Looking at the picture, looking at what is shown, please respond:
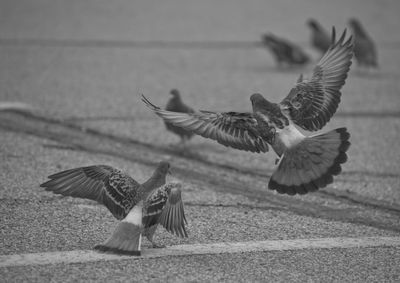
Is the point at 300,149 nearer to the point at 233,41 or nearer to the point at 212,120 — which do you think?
the point at 212,120

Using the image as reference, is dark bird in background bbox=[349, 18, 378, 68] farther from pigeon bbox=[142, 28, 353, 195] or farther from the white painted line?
the white painted line

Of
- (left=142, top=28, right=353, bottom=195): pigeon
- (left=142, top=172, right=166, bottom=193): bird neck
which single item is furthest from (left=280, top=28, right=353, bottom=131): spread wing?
(left=142, top=172, right=166, bottom=193): bird neck

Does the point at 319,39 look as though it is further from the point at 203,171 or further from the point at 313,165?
the point at 313,165

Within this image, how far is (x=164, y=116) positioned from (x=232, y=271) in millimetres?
1678

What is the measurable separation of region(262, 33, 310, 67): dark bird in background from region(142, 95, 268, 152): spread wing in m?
7.09

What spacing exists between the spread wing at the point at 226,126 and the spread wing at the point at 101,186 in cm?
87

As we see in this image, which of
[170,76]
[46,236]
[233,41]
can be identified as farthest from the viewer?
[233,41]

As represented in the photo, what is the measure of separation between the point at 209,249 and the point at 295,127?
140 centimetres

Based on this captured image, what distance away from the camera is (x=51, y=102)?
10.1 meters

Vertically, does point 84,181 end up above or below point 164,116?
below

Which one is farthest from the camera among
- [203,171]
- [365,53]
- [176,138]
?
[365,53]

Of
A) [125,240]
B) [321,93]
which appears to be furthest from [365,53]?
[125,240]

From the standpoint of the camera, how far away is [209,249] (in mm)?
5465

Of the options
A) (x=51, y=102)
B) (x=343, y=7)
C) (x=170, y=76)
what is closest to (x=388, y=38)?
(x=343, y=7)
